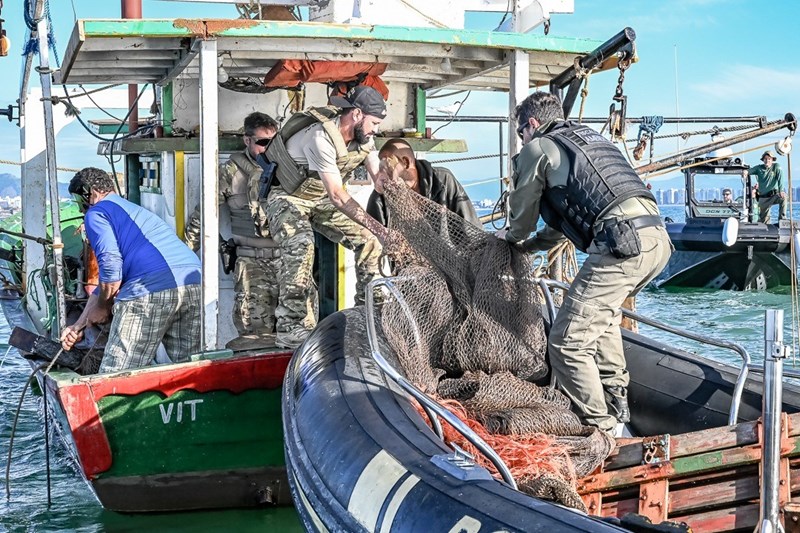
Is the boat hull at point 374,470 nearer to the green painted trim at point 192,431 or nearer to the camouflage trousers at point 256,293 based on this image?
the green painted trim at point 192,431

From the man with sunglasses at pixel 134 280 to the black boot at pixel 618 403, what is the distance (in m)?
2.62

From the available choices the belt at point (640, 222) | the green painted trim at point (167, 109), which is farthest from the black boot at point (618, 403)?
the green painted trim at point (167, 109)

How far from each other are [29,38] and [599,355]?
6470 millimetres

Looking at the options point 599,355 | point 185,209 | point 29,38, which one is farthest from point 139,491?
point 29,38

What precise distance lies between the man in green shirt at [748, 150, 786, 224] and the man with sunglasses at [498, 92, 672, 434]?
61.1ft

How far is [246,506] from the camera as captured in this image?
21.8 feet

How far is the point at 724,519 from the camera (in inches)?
181

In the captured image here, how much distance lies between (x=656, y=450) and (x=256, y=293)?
396 cm

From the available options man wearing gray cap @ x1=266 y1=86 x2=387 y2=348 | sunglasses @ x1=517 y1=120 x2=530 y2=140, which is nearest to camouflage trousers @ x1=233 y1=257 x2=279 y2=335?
man wearing gray cap @ x1=266 y1=86 x2=387 y2=348

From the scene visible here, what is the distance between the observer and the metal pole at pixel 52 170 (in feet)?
23.8

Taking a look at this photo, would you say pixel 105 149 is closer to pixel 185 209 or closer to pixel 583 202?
pixel 185 209

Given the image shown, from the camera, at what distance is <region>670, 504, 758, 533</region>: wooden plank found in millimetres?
4578

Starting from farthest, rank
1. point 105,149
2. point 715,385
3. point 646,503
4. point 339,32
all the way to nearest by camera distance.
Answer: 1. point 105,149
2. point 339,32
3. point 715,385
4. point 646,503

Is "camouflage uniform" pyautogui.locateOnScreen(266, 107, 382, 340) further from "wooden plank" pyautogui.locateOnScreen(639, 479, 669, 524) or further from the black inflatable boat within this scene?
"wooden plank" pyautogui.locateOnScreen(639, 479, 669, 524)
